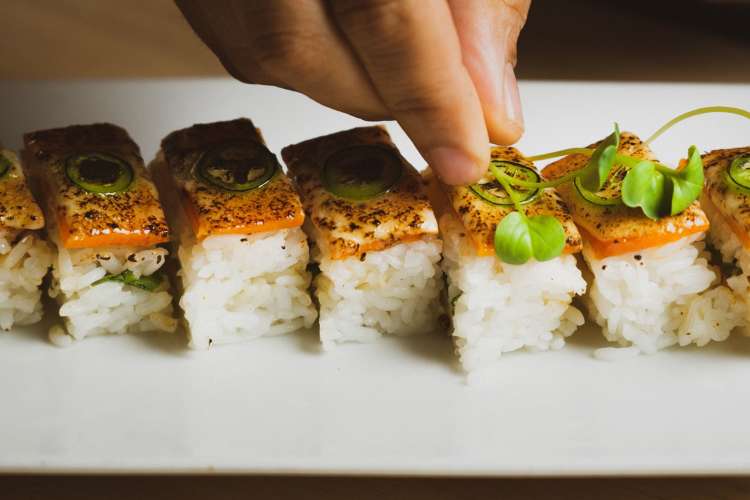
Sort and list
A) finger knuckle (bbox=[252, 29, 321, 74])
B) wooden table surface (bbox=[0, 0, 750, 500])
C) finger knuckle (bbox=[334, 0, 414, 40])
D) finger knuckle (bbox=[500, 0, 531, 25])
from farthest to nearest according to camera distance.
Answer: wooden table surface (bbox=[0, 0, 750, 500]), finger knuckle (bbox=[500, 0, 531, 25]), finger knuckle (bbox=[252, 29, 321, 74]), finger knuckle (bbox=[334, 0, 414, 40])

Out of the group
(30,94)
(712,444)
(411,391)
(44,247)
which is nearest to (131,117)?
(30,94)

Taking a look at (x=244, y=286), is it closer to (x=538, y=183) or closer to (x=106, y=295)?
(x=106, y=295)

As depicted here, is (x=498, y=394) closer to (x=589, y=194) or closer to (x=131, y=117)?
(x=589, y=194)

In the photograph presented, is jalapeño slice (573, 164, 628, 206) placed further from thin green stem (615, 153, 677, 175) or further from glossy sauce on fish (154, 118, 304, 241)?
glossy sauce on fish (154, 118, 304, 241)

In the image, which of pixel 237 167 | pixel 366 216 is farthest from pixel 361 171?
pixel 237 167

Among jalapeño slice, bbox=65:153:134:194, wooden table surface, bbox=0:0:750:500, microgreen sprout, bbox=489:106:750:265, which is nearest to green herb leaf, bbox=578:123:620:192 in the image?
microgreen sprout, bbox=489:106:750:265
